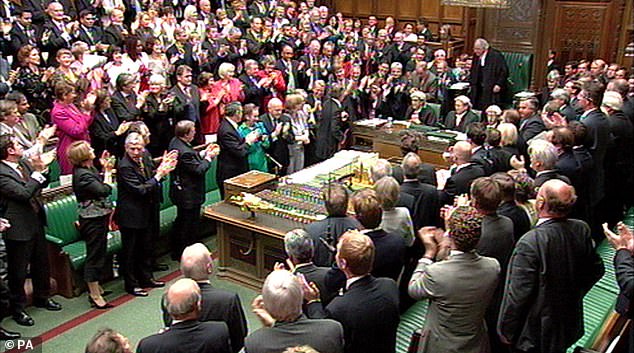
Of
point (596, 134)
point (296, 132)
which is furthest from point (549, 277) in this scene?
point (296, 132)

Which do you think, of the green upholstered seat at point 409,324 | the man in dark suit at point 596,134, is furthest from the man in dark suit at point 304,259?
the man in dark suit at point 596,134

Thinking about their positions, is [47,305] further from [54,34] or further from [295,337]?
[54,34]

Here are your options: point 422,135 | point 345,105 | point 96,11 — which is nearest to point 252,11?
point 96,11

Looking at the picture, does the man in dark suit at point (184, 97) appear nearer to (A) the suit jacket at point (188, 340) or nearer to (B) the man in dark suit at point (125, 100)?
(B) the man in dark suit at point (125, 100)

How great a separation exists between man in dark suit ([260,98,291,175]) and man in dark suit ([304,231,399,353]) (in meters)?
4.25

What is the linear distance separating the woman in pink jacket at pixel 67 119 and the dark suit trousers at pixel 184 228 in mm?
1242

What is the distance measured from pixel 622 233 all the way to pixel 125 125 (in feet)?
16.6

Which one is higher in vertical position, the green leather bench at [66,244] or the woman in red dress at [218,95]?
the woman in red dress at [218,95]

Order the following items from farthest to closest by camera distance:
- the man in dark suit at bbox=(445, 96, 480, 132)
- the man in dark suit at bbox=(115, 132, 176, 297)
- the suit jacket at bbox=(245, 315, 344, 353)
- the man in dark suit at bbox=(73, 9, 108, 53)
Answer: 1. the man in dark suit at bbox=(73, 9, 108, 53)
2. the man in dark suit at bbox=(445, 96, 480, 132)
3. the man in dark suit at bbox=(115, 132, 176, 297)
4. the suit jacket at bbox=(245, 315, 344, 353)

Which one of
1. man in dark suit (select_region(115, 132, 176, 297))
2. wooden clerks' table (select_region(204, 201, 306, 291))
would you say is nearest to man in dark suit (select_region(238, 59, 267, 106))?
wooden clerks' table (select_region(204, 201, 306, 291))

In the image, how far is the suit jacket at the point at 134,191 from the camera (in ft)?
19.0

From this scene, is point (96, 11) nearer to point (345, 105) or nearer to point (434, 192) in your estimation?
point (345, 105)

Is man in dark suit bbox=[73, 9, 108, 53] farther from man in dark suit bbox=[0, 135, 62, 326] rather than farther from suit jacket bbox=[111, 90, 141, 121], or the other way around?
man in dark suit bbox=[0, 135, 62, 326]

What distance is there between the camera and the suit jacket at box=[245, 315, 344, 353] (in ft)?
10.4
